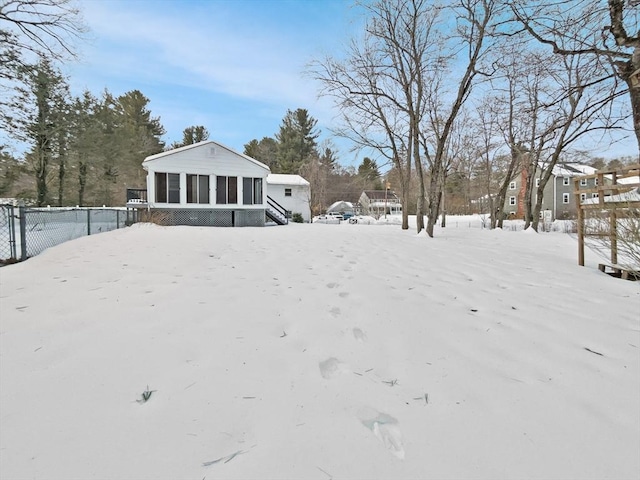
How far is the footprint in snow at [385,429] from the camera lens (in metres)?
1.31

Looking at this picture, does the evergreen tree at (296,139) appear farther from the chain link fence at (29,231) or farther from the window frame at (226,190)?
the chain link fence at (29,231)

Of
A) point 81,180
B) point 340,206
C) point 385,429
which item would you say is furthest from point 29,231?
point 340,206

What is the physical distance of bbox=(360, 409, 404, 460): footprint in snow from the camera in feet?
4.31

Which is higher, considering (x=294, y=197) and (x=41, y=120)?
(x=41, y=120)

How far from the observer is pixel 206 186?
1588 cm

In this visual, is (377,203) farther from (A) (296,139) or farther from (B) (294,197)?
(B) (294,197)

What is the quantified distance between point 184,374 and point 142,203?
51.7 ft

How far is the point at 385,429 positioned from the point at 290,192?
936 inches

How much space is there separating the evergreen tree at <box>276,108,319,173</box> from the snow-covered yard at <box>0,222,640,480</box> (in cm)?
3479

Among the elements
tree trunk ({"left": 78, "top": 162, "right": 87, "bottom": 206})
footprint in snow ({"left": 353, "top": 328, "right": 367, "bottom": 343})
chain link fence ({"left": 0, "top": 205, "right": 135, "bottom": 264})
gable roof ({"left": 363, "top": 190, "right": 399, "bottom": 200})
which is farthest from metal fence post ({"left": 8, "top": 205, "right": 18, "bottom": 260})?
gable roof ({"left": 363, "top": 190, "right": 399, "bottom": 200})

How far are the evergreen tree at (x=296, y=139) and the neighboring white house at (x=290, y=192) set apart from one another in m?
12.5

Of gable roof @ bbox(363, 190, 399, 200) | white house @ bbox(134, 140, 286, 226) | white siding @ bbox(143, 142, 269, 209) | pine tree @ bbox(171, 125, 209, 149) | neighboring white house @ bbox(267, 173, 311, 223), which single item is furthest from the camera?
gable roof @ bbox(363, 190, 399, 200)

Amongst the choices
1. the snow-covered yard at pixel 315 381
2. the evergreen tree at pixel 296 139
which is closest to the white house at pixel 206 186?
the snow-covered yard at pixel 315 381

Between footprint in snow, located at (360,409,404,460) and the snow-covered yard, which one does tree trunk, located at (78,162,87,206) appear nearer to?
Result: the snow-covered yard
